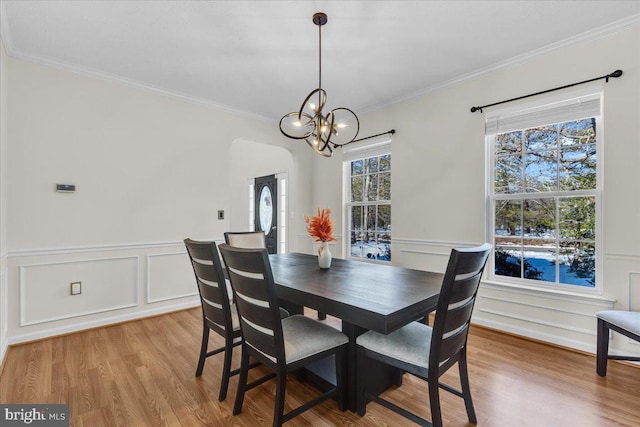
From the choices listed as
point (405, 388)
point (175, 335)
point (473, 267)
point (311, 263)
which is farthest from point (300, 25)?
point (175, 335)

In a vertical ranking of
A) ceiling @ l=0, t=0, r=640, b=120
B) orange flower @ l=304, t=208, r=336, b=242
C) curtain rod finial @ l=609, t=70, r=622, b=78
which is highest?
ceiling @ l=0, t=0, r=640, b=120

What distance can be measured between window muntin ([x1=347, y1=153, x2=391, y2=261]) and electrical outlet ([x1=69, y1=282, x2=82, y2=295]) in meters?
3.20

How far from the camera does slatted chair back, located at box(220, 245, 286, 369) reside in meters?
1.46

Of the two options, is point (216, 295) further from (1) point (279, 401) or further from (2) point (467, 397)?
(2) point (467, 397)

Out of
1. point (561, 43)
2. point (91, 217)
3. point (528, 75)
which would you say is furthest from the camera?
point (91, 217)

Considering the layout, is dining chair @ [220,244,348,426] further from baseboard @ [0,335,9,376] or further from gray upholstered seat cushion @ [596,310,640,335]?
baseboard @ [0,335,9,376]

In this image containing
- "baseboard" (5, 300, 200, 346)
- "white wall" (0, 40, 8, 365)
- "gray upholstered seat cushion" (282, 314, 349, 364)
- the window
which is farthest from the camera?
the window

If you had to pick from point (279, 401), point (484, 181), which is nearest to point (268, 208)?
point (484, 181)

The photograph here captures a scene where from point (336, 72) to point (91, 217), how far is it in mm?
2902

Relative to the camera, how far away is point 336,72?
124 inches

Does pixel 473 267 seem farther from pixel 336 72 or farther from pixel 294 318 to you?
pixel 336 72

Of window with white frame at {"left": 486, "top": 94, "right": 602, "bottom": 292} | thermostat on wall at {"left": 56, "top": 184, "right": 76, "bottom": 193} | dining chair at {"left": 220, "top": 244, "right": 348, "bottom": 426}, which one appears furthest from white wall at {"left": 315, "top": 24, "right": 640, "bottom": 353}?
thermostat on wall at {"left": 56, "top": 184, "right": 76, "bottom": 193}

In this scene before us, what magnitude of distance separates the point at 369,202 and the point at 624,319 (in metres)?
2.76

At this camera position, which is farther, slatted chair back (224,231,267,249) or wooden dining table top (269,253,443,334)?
slatted chair back (224,231,267,249)
